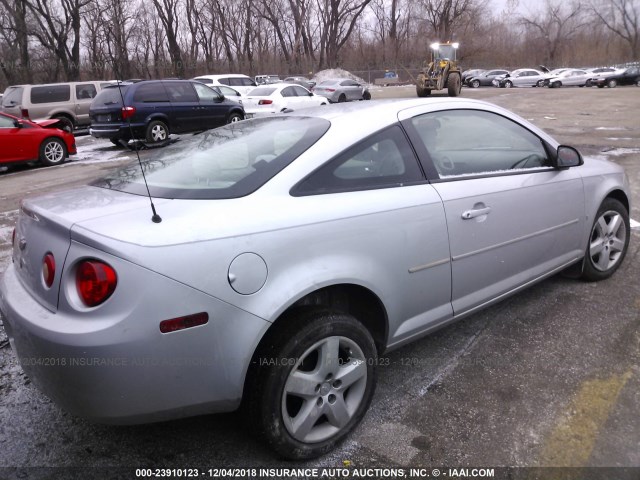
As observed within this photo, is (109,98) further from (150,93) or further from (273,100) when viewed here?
(273,100)

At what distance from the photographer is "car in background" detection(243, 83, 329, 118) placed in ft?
55.9

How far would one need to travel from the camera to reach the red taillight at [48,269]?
78.0 inches

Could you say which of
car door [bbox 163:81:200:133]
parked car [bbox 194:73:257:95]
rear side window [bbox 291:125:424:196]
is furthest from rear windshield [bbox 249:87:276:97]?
rear side window [bbox 291:125:424:196]

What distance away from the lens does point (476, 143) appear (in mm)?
3398

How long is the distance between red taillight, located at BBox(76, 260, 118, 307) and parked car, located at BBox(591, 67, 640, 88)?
40635 millimetres

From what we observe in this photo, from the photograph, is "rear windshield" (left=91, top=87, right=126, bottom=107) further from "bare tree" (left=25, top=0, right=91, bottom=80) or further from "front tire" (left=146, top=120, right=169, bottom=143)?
"bare tree" (left=25, top=0, right=91, bottom=80)

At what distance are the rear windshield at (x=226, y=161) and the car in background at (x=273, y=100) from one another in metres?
14.1

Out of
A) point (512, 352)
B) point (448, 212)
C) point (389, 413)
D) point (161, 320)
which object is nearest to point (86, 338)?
point (161, 320)

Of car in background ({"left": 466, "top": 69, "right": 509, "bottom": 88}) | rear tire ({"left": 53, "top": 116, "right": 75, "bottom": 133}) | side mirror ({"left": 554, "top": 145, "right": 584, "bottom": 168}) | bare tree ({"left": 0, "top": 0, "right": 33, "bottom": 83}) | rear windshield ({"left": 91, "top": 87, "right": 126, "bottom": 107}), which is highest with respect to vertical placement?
bare tree ({"left": 0, "top": 0, "right": 33, "bottom": 83})

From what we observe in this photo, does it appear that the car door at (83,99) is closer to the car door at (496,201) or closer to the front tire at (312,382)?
the car door at (496,201)

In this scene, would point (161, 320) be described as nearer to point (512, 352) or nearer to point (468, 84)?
point (512, 352)

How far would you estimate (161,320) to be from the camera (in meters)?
1.82

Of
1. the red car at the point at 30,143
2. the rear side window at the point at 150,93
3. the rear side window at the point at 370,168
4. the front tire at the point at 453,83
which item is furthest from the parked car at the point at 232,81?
the rear side window at the point at 370,168

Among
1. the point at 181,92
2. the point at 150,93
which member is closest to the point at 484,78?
the point at 181,92
